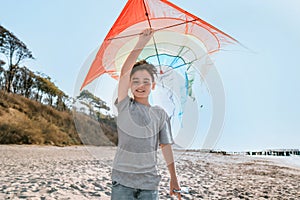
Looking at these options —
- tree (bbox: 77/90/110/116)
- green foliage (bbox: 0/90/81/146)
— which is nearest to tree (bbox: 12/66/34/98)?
green foliage (bbox: 0/90/81/146)

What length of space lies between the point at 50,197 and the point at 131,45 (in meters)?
3.32

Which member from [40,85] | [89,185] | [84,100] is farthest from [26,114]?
[84,100]

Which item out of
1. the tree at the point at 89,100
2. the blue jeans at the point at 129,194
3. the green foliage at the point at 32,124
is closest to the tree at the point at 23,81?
the green foliage at the point at 32,124

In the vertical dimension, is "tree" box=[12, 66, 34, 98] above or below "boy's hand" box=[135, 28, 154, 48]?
above

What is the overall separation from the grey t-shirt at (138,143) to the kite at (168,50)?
440 mm

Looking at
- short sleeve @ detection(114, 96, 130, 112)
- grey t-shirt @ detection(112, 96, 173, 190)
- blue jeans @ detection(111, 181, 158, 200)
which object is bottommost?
blue jeans @ detection(111, 181, 158, 200)

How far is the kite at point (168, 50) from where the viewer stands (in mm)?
2869

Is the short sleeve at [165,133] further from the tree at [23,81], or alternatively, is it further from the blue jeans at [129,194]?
the tree at [23,81]

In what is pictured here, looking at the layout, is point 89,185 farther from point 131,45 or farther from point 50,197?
point 131,45

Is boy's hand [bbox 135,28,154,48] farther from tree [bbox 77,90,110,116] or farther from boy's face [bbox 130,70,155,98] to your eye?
tree [bbox 77,90,110,116]

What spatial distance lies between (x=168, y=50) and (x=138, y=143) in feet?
4.61

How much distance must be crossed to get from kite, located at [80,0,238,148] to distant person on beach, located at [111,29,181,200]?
42 cm

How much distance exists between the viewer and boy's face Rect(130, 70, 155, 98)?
227 cm

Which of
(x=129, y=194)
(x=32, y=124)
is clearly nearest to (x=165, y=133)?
(x=129, y=194)
